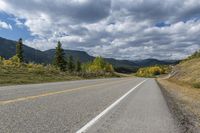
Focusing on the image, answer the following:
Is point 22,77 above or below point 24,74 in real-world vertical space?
below

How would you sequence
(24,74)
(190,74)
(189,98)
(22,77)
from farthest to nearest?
(190,74) < (24,74) < (22,77) < (189,98)

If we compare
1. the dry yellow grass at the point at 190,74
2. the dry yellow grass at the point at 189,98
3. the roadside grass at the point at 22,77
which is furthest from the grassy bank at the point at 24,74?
the dry yellow grass at the point at 190,74

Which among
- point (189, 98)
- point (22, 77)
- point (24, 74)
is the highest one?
point (24, 74)

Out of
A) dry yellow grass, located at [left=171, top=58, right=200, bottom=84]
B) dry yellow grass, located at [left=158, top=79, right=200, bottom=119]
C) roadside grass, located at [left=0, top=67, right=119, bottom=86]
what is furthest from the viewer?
dry yellow grass, located at [left=171, top=58, right=200, bottom=84]

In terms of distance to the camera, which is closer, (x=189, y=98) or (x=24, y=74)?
(x=189, y=98)

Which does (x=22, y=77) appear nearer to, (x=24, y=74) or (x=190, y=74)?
(x=24, y=74)

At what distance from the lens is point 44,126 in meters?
6.73

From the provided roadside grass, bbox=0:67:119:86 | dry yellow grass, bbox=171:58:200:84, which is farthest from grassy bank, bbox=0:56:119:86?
dry yellow grass, bbox=171:58:200:84

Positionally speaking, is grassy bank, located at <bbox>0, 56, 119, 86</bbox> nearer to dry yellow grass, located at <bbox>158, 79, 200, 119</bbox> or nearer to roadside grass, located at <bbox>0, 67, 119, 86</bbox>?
roadside grass, located at <bbox>0, 67, 119, 86</bbox>

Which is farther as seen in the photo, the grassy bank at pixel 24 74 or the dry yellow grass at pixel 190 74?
the dry yellow grass at pixel 190 74

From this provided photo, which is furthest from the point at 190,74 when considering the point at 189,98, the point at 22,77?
the point at 189,98

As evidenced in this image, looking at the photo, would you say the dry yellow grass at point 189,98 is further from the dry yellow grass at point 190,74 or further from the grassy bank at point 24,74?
the dry yellow grass at point 190,74

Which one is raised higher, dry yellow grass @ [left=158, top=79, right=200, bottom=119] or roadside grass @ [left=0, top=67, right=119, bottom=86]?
roadside grass @ [left=0, top=67, right=119, bottom=86]

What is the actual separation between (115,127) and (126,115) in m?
2.14
